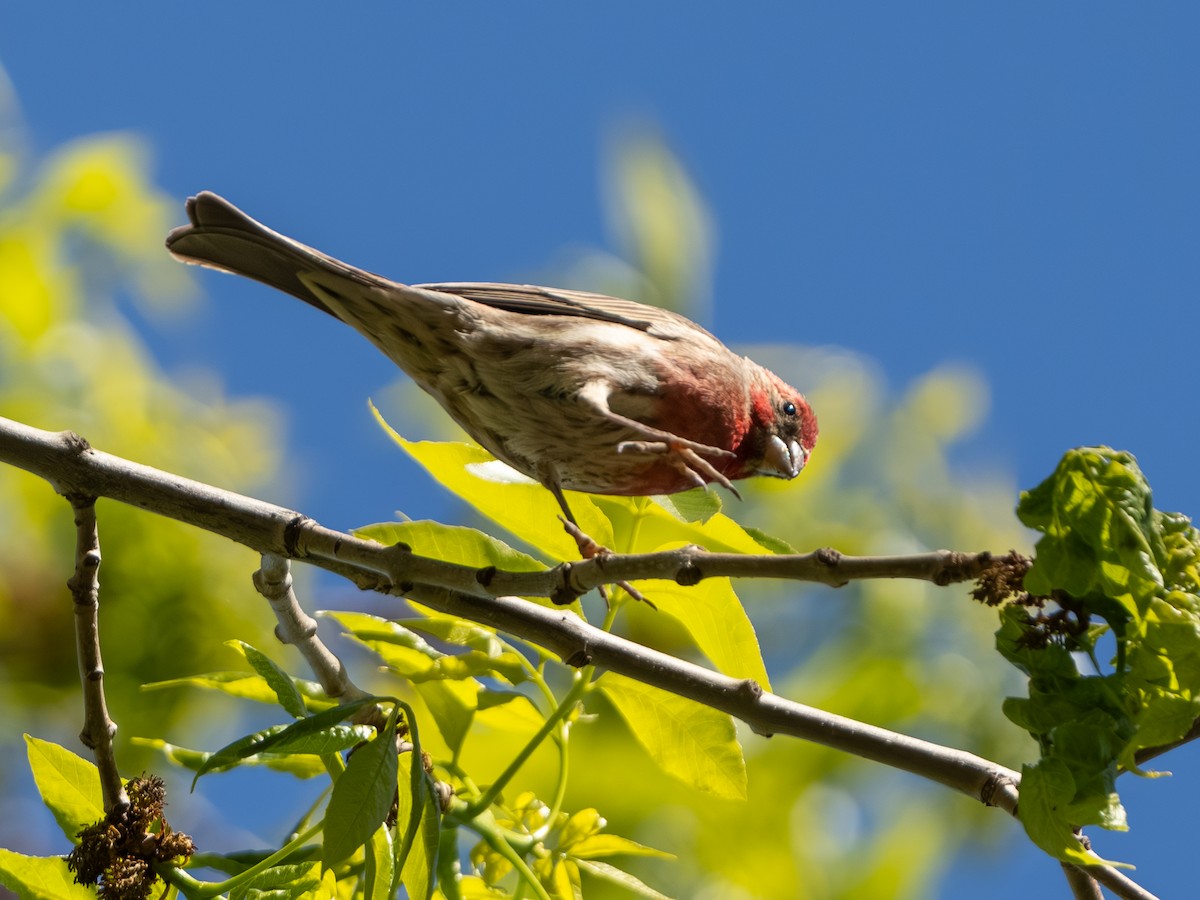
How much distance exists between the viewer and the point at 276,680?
112 inches

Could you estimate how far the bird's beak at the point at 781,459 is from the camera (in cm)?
462

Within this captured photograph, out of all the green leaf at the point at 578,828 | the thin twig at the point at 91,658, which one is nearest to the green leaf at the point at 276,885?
the thin twig at the point at 91,658

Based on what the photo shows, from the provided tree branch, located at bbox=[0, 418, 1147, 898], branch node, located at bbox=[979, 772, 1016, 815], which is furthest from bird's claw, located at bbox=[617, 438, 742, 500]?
branch node, located at bbox=[979, 772, 1016, 815]

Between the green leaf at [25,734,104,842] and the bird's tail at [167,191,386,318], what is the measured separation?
1.68 m

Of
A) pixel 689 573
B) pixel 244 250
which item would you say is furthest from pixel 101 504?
pixel 689 573

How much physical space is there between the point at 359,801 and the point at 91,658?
1.03 metres

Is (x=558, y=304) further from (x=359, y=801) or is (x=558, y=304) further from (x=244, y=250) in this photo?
(x=359, y=801)

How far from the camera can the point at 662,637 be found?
4613 mm

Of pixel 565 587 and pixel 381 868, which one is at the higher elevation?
pixel 565 587

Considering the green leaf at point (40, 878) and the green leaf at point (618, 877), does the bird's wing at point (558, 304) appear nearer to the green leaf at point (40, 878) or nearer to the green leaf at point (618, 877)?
the green leaf at point (618, 877)

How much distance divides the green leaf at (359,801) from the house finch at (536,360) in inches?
52.8

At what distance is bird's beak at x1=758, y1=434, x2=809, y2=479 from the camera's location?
4.62 meters

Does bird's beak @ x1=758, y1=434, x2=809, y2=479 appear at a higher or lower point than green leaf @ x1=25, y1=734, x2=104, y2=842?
higher

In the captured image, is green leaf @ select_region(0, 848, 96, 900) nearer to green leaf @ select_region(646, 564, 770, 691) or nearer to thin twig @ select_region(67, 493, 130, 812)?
thin twig @ select_region(67, 493, 130, 812)
